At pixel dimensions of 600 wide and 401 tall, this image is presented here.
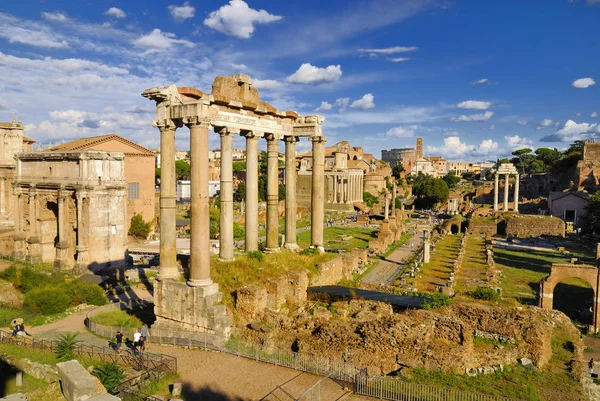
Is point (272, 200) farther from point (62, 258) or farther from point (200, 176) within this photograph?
point (62, 258)

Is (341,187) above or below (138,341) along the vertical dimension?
above

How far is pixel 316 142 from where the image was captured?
19.7m

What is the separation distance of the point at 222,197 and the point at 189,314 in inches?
174

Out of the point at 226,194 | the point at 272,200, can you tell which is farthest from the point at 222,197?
the point at 272,200

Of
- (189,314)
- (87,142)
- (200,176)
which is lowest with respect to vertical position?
(189,314)

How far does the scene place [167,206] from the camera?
15.0m

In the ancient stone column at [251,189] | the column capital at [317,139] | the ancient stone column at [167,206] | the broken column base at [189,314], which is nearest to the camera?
the broken column base at [189,314]

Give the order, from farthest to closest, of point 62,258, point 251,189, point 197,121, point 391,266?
1. point 391,266
2. point 62,258
3. point 251,189
4. point 197,121

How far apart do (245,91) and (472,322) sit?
1154 centimetres

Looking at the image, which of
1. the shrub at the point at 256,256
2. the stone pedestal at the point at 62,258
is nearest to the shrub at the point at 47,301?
the shrub at the point at 256,256

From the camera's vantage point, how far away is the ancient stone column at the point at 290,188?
19609 millimetres

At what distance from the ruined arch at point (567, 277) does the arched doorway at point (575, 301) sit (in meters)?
1.24

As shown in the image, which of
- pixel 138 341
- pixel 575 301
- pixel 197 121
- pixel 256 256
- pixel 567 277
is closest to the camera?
pixel 138 341

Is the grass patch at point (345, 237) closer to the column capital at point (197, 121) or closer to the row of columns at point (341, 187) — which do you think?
the row of columns at point (341, 187)
